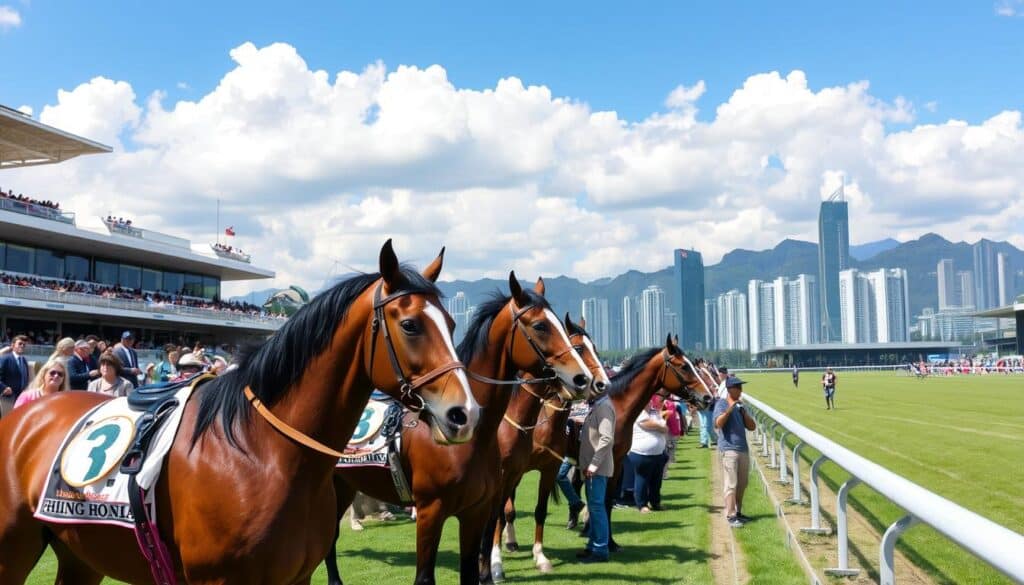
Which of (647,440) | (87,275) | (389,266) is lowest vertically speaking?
(647,440)

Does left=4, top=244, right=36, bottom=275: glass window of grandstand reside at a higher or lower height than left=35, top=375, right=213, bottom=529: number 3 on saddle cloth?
higher

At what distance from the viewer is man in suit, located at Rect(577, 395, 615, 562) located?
707 centimetres

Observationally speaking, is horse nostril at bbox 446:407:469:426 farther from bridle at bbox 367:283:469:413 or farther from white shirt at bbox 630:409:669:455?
white shirt at bbox 630:409:669:455

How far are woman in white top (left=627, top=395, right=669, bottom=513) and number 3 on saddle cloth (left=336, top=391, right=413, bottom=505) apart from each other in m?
5.01

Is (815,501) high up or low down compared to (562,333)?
down

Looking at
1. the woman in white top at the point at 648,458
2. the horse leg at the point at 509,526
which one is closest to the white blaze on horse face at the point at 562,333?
the horse leg at the point at 509,526

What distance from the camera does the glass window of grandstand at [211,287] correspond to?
152 feet

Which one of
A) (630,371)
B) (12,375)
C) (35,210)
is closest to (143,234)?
(35,210)

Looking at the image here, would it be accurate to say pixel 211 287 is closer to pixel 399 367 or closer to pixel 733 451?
pixel 733 451

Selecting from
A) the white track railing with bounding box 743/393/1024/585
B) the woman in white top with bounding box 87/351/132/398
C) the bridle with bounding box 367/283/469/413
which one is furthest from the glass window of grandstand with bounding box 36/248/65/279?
the bridle with bounding box 367/283/469/413

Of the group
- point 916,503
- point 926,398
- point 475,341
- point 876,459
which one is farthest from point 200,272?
point 916,503

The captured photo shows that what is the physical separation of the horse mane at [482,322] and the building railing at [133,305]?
20.0 m

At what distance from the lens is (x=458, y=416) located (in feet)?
9.44

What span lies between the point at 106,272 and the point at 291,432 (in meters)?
40.1
